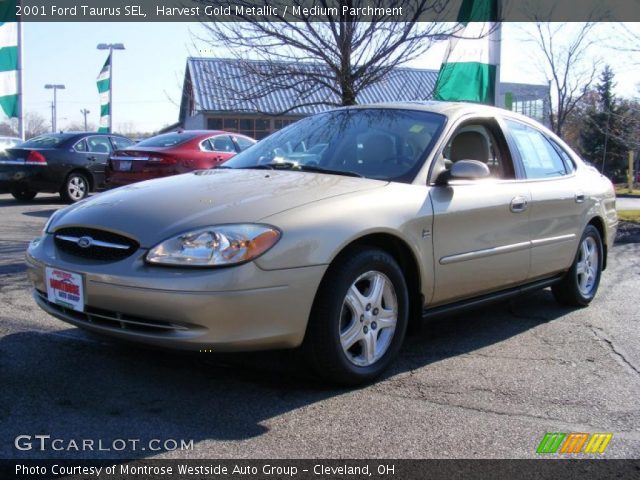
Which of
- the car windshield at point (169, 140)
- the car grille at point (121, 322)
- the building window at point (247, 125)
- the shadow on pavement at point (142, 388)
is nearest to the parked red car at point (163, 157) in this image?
the car windshield at point (169, 140)

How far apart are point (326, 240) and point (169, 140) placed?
844 centimetres

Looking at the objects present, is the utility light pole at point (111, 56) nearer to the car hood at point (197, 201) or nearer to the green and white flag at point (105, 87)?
the green and white flag at point (105, 87)

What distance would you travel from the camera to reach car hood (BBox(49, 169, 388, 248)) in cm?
326

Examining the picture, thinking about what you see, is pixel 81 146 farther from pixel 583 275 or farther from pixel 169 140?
pixel 583 275

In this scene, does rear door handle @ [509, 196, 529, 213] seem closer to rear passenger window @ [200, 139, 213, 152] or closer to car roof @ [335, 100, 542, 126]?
car roof @ [335, 100, 542, 126]

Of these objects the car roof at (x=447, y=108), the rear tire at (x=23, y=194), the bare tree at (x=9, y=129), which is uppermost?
the bare tree at (x=9, y=129)

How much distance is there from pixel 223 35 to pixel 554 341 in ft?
17.4

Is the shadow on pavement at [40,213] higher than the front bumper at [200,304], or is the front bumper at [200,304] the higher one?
the front bumper at [200,304]

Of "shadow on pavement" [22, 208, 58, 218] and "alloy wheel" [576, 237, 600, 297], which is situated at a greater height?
"alloy wheel" [576, 237, 600, 297]

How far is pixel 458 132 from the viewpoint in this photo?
455 centimetres

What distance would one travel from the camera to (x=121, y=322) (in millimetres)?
3215

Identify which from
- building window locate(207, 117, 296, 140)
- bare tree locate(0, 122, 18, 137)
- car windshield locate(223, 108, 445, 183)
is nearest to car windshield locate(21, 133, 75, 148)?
car windshield locate(223, 108, 445, 183)

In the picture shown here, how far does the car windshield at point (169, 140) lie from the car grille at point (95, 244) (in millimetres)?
7670

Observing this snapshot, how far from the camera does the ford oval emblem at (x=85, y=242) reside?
3.37 meters
